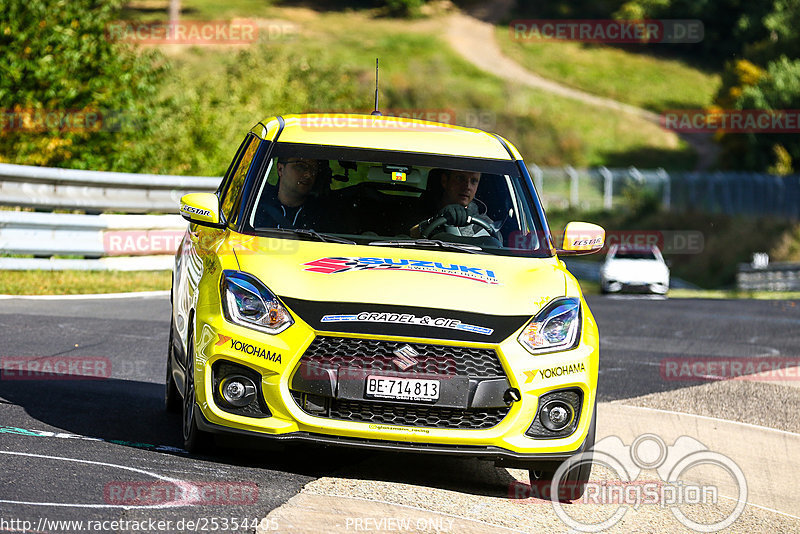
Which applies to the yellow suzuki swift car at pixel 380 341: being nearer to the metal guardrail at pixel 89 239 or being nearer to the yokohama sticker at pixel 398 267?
the yokohama sticker at pixel 398 267

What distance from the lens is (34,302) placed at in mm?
12961

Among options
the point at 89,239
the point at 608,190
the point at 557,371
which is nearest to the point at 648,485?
the point at 557,371

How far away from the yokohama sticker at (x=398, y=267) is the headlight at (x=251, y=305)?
0.95 feet

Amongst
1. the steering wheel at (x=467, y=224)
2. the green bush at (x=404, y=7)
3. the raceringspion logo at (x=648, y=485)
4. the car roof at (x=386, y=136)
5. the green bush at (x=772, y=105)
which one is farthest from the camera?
the green bush at (x=404, y=7)

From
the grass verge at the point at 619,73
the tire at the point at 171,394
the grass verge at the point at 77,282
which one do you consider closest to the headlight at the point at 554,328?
the tire at the point at 171,394

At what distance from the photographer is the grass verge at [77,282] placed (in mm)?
13742

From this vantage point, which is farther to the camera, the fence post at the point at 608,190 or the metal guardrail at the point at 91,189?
the fence post at the point at 608,190

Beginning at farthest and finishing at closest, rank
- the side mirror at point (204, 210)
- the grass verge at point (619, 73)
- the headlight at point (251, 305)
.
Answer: the grass verge at point (619, 73)
the side mirror at point (204, 210)
the headlight at point (251, 305)

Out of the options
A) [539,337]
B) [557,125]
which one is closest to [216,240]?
[539,337]

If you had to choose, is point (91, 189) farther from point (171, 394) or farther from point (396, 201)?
point (396, 201)

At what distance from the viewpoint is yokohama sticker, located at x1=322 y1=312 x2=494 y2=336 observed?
6.10 m

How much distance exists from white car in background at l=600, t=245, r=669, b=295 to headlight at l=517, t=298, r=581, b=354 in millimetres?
24607

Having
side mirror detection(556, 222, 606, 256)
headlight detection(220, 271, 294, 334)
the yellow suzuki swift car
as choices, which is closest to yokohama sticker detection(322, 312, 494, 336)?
the yellow suzuki swift car

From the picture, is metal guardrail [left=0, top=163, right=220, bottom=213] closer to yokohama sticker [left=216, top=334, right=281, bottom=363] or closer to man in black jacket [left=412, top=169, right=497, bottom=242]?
man in black jacket [left=412, top=169, right=497, bottom=242]
